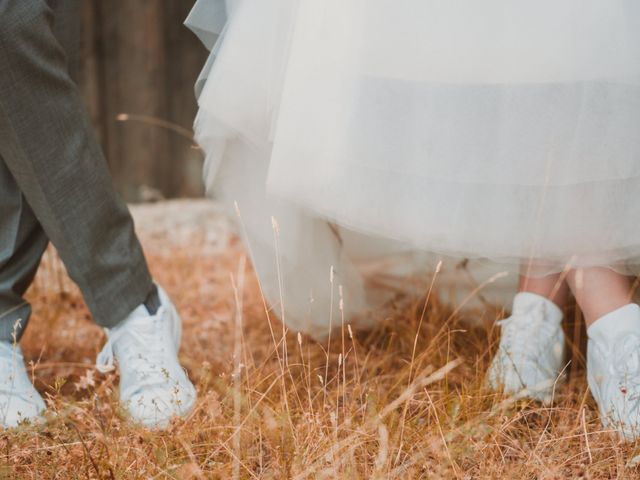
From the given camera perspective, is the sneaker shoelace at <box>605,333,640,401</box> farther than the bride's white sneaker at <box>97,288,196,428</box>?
No

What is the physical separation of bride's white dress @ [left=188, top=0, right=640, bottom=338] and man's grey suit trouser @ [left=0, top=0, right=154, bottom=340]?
282mm

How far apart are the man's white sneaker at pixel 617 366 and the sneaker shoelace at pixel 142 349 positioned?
2.32ft

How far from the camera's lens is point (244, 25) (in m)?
1.24

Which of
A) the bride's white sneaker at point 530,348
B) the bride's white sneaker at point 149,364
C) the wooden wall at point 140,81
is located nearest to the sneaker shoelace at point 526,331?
the bride's white sneaker at point 530,348

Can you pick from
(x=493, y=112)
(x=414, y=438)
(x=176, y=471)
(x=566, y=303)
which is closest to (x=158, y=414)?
(x=176, y=471)

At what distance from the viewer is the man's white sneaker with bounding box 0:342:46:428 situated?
1.23 metres

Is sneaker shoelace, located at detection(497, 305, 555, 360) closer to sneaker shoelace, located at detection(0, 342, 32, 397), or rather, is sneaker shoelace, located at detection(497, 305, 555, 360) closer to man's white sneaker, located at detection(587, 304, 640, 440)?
man's white sneaker, located at detection(587, 304, 640, 440)

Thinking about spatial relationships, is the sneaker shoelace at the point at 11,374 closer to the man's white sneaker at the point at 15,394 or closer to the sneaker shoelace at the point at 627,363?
the man's white sneaker at the point at 15,394

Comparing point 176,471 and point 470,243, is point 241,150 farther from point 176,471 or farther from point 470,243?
point 176,471

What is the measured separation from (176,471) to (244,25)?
68 cm

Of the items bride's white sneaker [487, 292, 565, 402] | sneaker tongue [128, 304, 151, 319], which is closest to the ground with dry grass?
bride's white sneaker [487, 292, 565, 402]

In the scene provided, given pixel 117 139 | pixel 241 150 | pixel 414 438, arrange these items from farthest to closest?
1. pixel 117 139
2. pixel 241 150
3. pixel 414 438

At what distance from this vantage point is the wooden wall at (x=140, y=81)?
3029 mm

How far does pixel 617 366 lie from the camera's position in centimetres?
120
